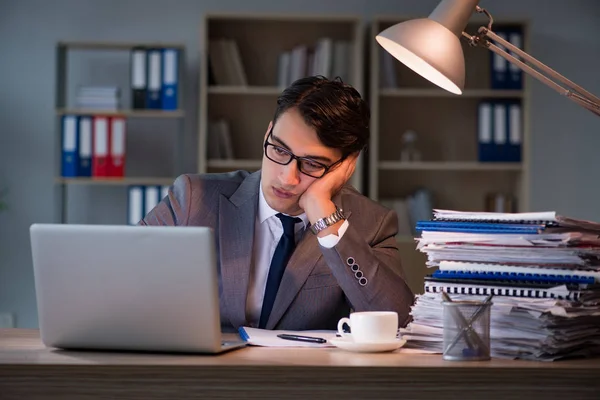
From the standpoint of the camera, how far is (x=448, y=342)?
1.42 meters

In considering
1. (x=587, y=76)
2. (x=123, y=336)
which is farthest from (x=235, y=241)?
(x=587, y=76)

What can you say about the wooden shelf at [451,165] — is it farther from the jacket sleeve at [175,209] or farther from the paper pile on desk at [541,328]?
the paper pile on desk at [541,328]

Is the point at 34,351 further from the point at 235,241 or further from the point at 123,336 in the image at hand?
the point at 235,241

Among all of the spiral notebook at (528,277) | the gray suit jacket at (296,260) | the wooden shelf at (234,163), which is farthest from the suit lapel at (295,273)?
the wooden shelf at (234,163)

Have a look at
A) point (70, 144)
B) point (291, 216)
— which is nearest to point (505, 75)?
point (70, 144)

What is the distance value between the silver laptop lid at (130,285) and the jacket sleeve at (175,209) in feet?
2.52

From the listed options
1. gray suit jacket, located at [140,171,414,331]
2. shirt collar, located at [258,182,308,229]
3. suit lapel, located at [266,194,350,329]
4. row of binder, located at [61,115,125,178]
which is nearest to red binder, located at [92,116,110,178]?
row of binder, located at [61,115,125,178]

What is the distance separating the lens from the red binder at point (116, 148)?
177 inches

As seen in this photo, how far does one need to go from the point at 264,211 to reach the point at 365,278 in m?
0.43

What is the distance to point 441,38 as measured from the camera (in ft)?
5.44

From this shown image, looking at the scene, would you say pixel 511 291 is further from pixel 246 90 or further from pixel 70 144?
pixel 70 144

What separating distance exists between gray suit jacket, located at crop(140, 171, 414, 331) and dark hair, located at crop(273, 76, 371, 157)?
0.64ft

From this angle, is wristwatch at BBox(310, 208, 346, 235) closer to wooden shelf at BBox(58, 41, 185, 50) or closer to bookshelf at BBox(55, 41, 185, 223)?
bookshelf at BBox(55, 41, 185, 223)

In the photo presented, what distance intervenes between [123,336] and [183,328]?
0.10 metres
